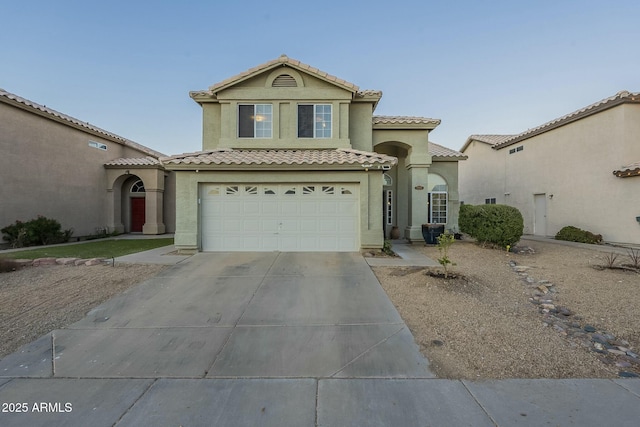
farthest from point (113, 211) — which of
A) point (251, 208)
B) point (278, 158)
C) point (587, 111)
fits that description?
point (587, 111)

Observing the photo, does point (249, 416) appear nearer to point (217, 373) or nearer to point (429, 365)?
point (217, 373)

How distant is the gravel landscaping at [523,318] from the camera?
354cm

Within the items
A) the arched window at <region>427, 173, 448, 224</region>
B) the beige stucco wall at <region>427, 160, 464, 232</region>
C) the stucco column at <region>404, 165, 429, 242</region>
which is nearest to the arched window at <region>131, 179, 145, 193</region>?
the stucco column at <region>404, 165, 429, 242</region>

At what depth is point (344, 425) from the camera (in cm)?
260

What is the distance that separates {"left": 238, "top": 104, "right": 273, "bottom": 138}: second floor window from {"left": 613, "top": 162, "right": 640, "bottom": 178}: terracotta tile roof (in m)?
14.5

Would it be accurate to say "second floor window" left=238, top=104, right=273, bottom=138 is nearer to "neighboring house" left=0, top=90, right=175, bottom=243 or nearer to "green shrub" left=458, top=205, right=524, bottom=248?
"neighboring house" left=0, top=90, right=175, bottom=243

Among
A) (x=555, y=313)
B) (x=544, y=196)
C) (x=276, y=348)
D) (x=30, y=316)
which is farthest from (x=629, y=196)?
(x=30, y=316)

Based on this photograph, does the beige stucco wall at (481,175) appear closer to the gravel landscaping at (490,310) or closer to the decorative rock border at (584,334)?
the gravel landscaping at (490,310)

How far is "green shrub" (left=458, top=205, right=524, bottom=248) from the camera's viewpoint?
33.3 feet

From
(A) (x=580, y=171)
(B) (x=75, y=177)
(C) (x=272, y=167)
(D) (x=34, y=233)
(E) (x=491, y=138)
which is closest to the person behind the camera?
(C) (x=272, y=167)

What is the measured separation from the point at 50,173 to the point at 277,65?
39.4ft

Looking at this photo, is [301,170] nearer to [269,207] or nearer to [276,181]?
[276,181]

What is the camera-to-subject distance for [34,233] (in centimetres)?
1226

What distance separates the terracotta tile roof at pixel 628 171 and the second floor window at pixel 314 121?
12.0 metres
